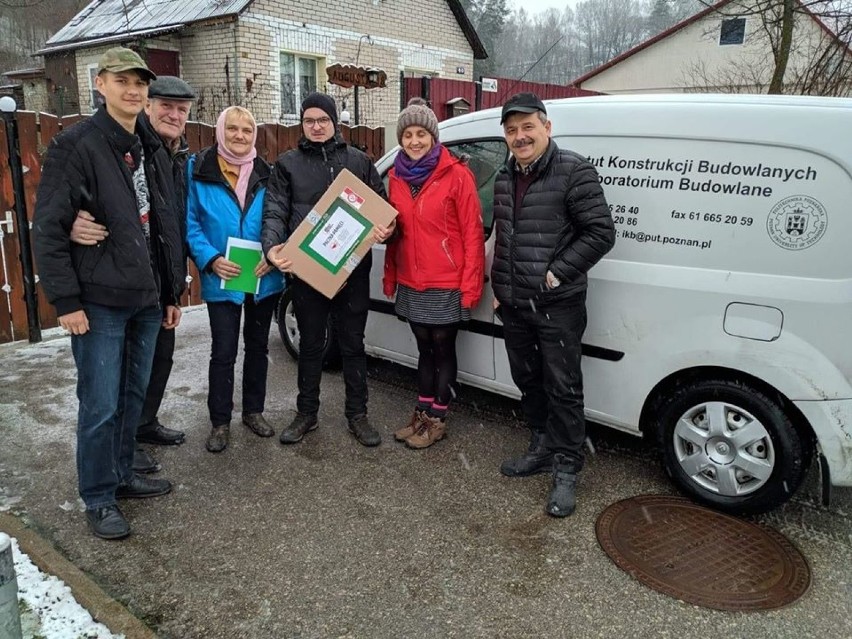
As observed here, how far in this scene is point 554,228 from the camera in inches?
122

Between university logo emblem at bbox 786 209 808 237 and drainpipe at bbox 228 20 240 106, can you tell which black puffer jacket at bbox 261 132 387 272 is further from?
drainpipe at bbox 228 20 240 106

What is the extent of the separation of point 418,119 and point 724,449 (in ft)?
7.37

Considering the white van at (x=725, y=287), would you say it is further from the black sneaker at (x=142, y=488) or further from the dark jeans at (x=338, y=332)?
the black sneaker at (x=142, y=488)

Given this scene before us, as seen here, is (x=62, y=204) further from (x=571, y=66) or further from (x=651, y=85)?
(x=571, y=66)

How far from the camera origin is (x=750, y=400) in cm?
304

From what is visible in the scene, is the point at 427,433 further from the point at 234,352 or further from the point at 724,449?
the point at 724,449

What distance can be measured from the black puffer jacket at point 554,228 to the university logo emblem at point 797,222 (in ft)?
2.26

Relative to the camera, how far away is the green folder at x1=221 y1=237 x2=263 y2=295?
3.62 metres

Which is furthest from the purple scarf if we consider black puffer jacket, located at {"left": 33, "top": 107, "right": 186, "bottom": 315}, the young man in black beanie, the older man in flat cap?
black puffer jacket, located at {"left": 33, "top": 107, "right": 186, "bottom": 315}

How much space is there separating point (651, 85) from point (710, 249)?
94.6ft

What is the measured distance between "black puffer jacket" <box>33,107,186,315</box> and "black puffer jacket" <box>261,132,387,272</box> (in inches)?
30.9

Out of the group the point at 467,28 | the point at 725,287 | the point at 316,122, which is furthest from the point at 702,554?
the point at 467,28

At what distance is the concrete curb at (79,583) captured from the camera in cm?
237

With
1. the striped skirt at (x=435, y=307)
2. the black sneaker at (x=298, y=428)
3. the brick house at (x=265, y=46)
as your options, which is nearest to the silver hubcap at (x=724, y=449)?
the striped skirt at (x=435, y=307)
